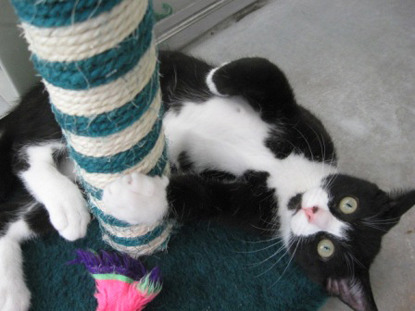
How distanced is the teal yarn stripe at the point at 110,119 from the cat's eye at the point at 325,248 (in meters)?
0.58

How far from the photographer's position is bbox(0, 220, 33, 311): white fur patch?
1.04m

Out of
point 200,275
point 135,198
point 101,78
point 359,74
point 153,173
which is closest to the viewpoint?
point 101,78

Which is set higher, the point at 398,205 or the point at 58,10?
the point at 58,10

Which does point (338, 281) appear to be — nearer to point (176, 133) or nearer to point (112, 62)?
point (176, 133)

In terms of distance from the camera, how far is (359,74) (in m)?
1.96

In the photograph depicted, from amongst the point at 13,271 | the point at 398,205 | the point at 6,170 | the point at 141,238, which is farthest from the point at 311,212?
the point at 6,170

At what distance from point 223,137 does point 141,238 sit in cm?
40

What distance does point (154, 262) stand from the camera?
3.86 ft

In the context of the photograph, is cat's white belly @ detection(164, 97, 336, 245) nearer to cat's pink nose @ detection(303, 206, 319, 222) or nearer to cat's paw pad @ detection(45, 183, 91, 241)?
cat's pink nose @ detection(303, 206, 319, 222)

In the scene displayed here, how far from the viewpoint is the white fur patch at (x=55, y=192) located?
1053mm

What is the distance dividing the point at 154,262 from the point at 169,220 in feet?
0.63

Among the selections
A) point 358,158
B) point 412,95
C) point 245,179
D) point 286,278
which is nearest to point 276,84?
point 245,179

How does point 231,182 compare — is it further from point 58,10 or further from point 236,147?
point 58,10

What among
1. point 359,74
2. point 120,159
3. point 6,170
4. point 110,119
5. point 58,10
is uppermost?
point 58,10
